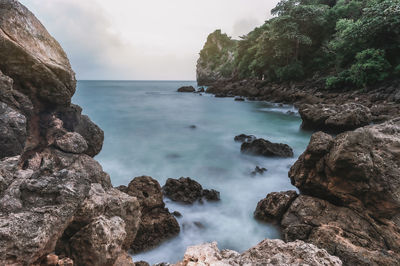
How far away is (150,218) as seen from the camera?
178 inches

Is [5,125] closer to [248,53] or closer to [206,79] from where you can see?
[248,53]

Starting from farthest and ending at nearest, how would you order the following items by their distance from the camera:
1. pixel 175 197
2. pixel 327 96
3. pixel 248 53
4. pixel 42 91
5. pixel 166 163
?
pixel 248 53 < pixel 327 96 < pixel 166 163 < pixel 175 197 < pixel 42 91

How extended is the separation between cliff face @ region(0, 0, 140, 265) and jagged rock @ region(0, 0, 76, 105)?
0.05 ft

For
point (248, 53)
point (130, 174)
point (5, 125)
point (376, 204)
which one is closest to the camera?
point (5, 125)

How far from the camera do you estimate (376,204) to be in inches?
144

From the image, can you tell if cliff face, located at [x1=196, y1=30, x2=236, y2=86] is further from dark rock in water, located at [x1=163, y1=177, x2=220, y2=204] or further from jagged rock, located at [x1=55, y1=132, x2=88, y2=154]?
jagged rock, located at [x1=55, y1=132, x2=88, y2=154]

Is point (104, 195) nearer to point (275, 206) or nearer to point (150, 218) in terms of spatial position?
point (150, 218)

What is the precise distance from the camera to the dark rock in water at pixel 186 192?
5.88 metres

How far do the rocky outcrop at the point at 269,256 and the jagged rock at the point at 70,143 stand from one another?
3391mm

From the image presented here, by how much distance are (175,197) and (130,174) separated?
2983 mm

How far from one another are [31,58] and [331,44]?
26.4 metres

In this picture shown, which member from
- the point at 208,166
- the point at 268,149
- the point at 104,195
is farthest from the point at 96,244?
the point at 268,149

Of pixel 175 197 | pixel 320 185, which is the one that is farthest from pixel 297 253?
pixel 175 197

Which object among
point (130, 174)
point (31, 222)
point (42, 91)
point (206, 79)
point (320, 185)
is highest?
point (206, 79)
